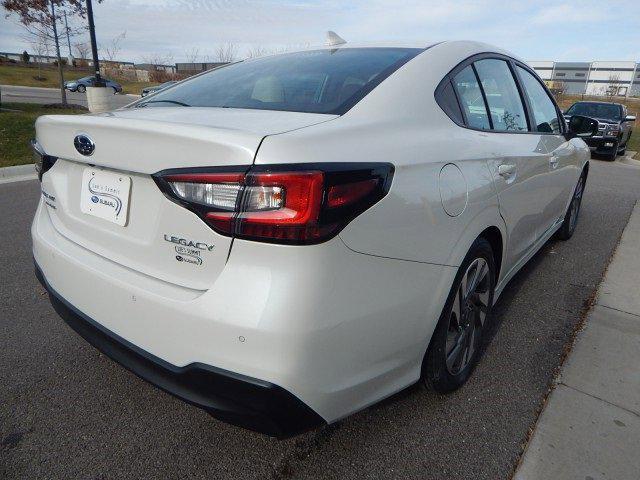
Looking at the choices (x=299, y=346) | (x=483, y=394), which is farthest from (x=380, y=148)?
(x=483, y=394)

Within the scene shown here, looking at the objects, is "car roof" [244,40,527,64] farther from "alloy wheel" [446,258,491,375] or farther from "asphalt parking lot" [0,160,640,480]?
"asphalt parking lot" [0,160,640,480]

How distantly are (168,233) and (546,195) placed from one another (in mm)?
2572

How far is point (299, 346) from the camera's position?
1.33 m

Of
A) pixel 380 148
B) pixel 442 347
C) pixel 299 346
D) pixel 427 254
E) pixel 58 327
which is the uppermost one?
pixel 380 148

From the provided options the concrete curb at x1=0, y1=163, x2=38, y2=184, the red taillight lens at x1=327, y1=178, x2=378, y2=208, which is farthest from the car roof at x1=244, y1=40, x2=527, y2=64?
the concrete curb at x1=0, y1=163, x2=38, y2=184

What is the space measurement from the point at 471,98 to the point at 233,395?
1718mm

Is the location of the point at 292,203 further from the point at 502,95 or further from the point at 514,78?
the point at 514,78

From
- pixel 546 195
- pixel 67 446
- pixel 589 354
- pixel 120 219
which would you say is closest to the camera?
pixel 120 219

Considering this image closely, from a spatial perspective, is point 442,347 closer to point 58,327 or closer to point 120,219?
point 120,219

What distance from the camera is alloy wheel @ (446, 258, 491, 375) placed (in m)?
2.09

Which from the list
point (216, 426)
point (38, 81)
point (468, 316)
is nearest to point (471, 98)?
point (468, 316)

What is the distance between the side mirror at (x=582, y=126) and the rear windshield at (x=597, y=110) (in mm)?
10829

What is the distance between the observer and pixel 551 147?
10.1 feet

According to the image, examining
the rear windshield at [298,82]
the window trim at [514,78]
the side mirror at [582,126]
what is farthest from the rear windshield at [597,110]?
the rear windshield at [298,82]
